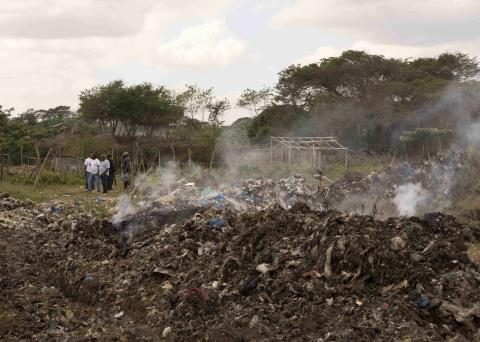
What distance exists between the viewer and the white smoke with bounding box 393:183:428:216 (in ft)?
36.5

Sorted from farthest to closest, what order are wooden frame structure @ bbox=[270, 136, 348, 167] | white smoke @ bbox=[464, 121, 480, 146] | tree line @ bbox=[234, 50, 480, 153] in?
tree line @ bbox=[234, 50, 480, 153] < wooden frame structure @ bbox=[270, 136, 348, 167] < white smoke @ bbox=[464, 121, 480, 146]

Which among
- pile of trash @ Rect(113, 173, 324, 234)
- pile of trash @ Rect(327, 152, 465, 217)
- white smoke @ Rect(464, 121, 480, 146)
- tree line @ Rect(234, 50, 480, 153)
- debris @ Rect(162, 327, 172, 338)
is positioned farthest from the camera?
tree line @ Rect(234, 50, 480, 153)

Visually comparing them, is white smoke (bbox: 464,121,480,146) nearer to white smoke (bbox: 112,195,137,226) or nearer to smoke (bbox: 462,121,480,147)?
smoke (bbox: 462,121,480,147)

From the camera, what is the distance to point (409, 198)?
11.9 m

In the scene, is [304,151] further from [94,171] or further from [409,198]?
[409,198]

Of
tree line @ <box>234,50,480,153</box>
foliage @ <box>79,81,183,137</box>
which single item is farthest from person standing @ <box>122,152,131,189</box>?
foliage @ <box>79,81,183,137</box>

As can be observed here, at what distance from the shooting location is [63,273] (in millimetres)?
7926

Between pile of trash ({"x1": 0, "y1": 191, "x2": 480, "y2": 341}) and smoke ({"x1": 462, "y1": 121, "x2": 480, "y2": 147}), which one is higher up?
smoke ({"x1": 462, "y1": 121, "x2": 480, "y2": 147})

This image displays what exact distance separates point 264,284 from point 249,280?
0.64 feet

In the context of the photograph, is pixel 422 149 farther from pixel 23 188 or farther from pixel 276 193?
pixel 23 188

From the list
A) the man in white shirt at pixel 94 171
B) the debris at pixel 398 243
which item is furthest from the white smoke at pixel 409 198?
the man in white shirt at pixel 94 171

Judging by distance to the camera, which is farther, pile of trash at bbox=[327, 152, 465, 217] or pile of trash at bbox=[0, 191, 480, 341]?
pile of trash at bbox=[327, 152, 465, 217]

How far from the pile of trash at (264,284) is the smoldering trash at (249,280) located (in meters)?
0.01

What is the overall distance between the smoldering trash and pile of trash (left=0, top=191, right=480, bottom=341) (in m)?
0.01
